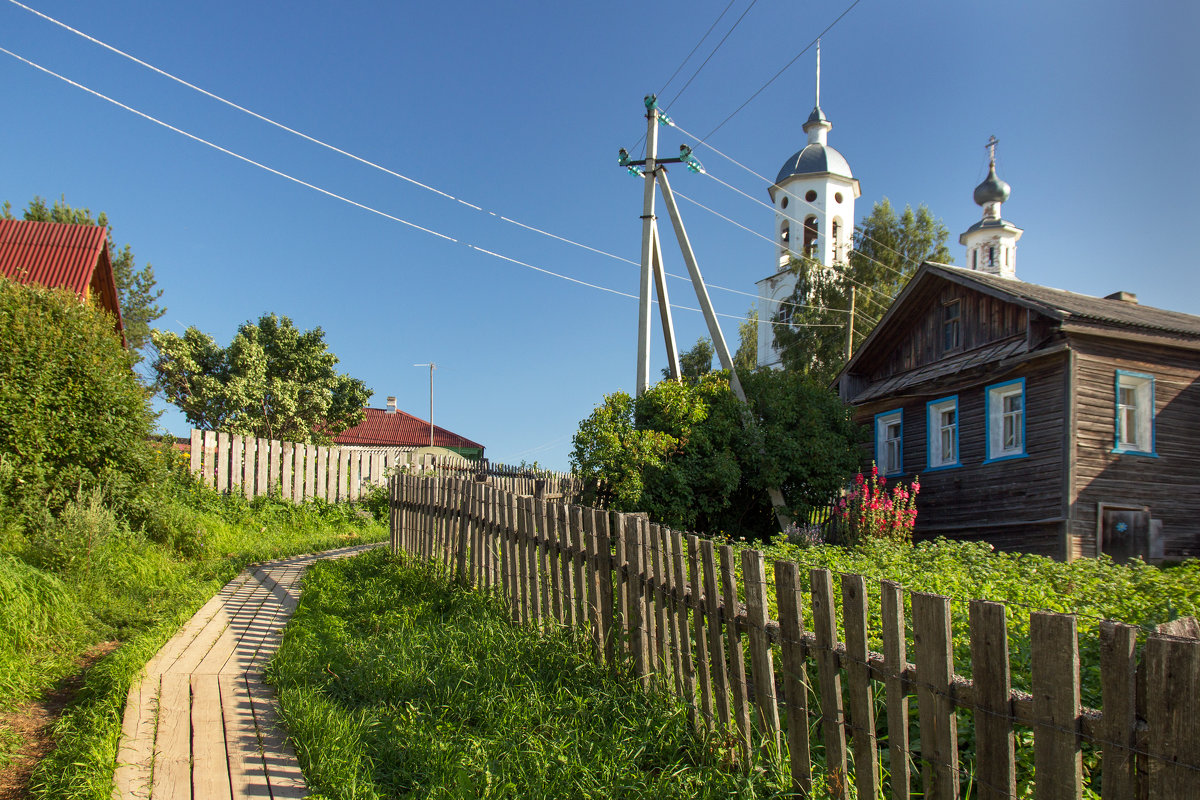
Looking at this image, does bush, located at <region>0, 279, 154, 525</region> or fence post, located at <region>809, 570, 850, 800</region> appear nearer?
fence post, located at <region>809, 570, 850, 800</region>

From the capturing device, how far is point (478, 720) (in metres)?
4.07

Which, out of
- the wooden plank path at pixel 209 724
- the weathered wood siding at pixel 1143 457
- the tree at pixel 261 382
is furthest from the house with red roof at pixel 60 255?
the weathered wood siding at pixel 1143 457

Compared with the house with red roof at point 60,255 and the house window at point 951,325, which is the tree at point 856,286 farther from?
the house with red roof at point 60,255

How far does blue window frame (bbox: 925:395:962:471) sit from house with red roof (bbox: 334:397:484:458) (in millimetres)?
32164

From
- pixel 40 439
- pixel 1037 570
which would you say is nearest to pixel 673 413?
pixel 1037 570

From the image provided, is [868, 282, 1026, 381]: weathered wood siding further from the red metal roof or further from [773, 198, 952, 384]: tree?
the red metal roof

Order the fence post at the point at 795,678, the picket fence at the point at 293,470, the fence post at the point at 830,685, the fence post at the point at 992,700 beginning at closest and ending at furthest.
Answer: the fence post at the point at 992,700
the fence post at the point at 830,685
the fence post at the point at 795,678
the picket fence at the point at 293,470

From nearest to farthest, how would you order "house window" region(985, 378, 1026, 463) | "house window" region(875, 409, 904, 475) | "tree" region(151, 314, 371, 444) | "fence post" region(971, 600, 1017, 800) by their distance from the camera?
"fence post" region(971, 600, 1017, 800) < "house window" region(985, 378, 1026, 463) < "house window" region(875, 409, 904, 475) < "tree" region(151, 314, 371, 444)

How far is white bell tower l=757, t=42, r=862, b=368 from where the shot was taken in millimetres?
42250

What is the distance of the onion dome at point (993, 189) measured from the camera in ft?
165

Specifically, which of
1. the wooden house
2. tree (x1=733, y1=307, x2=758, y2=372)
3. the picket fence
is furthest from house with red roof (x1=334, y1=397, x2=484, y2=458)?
the wooden house

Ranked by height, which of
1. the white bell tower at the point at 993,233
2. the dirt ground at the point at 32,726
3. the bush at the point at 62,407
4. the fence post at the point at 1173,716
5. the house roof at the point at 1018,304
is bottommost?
the dirt ground at the point at 32,726

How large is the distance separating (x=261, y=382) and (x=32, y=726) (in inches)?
785

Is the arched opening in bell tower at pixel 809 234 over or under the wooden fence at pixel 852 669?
over
